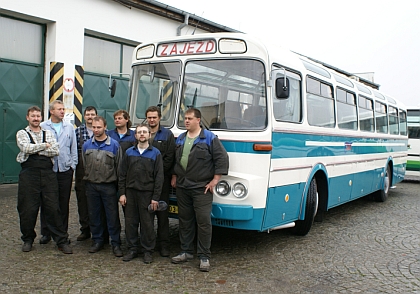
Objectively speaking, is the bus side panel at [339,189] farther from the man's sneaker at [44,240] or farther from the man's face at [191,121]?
the man's sneaker at [44,240]

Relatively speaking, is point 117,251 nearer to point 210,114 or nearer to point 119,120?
point 119,120

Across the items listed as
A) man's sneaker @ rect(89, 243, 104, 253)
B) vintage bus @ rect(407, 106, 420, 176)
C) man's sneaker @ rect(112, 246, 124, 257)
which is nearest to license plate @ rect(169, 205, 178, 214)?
man's sneaker @ rect(112, 246, 124, 257)

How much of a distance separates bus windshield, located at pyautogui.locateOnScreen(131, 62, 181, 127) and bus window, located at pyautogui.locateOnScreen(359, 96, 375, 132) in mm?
4861

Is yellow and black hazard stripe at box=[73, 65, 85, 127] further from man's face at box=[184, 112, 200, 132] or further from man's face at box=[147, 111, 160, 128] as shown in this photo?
man's face at box=[184, 112, 200, 132]

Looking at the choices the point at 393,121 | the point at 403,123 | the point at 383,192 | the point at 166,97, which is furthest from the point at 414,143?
the point at 166,97

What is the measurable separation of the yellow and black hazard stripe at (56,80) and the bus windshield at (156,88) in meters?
5.10

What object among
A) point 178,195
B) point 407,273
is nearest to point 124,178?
point 178,195

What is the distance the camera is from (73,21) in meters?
11.9

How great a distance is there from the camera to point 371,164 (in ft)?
35.6

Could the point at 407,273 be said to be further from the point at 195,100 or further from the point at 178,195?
the point at 195,100

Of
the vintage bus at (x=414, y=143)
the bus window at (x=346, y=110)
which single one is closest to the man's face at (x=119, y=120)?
the bus window at (x=346, y=110)

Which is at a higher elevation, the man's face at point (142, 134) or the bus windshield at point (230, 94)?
the bus windshield at point (230, 94)

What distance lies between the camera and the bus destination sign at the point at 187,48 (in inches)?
253

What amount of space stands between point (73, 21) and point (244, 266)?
840 cm
